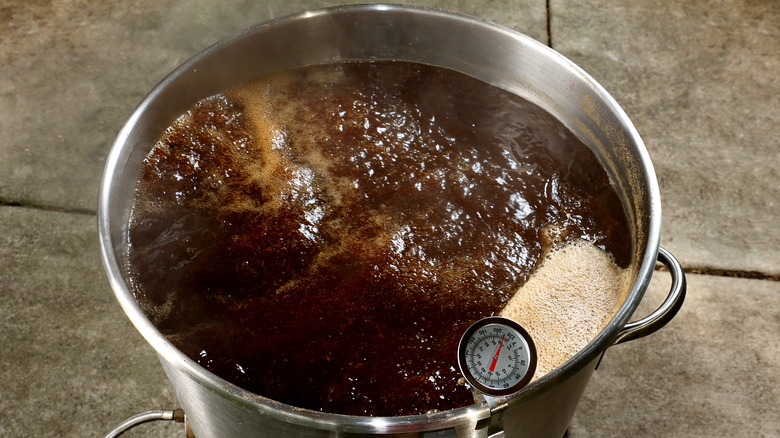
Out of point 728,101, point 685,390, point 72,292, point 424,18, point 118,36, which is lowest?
point 685,390

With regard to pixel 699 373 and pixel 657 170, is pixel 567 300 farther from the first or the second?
pixel 657 170

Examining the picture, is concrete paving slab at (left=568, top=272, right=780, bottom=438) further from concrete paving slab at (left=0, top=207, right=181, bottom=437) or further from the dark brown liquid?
concrete paving slab at (left=0, top=207, right=181, bottom=437)

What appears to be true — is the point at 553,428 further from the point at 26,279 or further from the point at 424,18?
the point at 26,279

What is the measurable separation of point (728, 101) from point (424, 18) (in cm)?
185

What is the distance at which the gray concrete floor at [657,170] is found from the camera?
2180 millimetres

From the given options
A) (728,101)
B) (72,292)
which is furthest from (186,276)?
(728,101)

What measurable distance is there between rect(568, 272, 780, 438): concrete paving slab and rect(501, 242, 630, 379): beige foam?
849mm

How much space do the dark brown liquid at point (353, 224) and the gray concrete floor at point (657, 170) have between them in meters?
0.89

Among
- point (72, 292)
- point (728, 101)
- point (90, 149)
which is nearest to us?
point (72, 292)

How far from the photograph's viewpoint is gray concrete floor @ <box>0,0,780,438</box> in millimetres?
2180

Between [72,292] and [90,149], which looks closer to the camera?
[72,292]

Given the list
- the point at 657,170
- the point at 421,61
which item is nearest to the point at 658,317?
Answer: the point at 421,61

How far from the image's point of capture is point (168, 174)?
1.58 meters

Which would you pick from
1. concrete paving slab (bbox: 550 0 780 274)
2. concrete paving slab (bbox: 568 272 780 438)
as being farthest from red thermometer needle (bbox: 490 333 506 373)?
concrete paving slab (bbox: 550 0 780 274)
